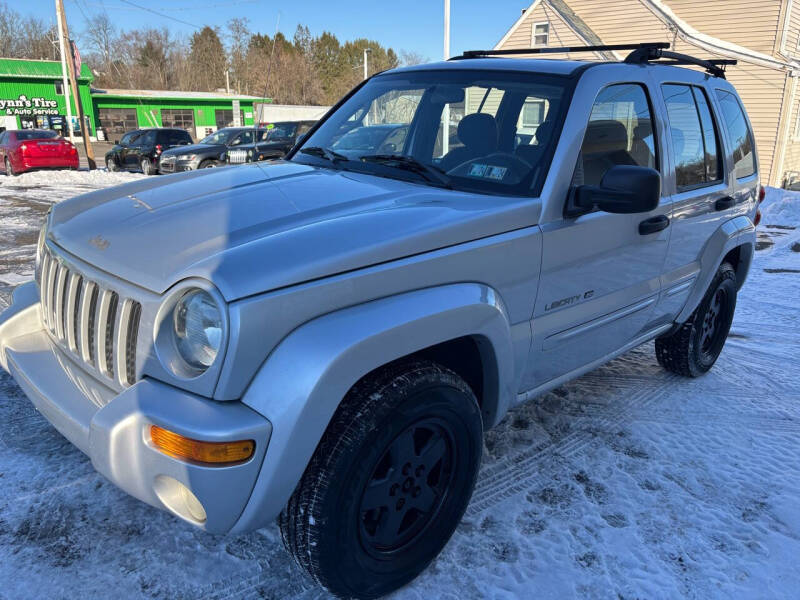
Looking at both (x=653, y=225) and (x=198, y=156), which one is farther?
(x=198, y=156)

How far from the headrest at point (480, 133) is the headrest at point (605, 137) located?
0.41 meters

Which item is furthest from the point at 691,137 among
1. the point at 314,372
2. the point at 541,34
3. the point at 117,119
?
the point at 117,119

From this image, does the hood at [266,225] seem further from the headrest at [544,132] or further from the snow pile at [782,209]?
the snow pile at [782,209]

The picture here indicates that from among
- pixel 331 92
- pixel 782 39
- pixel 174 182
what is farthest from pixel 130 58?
pixel 174 182

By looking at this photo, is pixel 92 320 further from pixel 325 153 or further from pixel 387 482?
pixel 325 153

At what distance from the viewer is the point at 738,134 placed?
4.00 m

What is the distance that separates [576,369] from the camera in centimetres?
296

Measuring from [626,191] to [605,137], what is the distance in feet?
2.08

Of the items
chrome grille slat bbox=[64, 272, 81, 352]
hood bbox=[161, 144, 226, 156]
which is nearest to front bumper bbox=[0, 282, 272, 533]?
chrome grille slat bbox=[64, 272, 81, 352]

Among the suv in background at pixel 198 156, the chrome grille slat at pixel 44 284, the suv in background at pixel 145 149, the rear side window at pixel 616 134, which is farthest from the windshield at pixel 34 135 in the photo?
the rear side window at pixel 616 134

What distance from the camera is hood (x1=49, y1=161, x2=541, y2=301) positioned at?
1833 millimetres

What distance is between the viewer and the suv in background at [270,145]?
15501mm

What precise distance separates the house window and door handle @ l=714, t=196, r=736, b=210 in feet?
61.9

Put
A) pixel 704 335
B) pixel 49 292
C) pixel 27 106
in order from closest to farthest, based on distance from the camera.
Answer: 1. pixel 49 292
2. pixel 704 335
3. pixel 27 106
